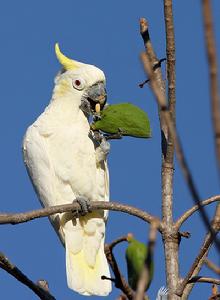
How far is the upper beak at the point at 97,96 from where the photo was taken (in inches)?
164

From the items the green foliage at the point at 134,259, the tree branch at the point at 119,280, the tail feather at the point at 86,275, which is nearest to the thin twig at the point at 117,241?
the tree branch at the point at 119,280

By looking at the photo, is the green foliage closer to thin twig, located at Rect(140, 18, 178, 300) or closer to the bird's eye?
thin twig, located at Rect(140, 18, 178, 300)

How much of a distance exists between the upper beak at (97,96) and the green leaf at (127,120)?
22.8 inches

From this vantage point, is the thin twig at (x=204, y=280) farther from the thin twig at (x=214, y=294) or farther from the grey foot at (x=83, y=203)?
the grey foot at (x=83, y=203)

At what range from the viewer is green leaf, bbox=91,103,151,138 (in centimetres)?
307

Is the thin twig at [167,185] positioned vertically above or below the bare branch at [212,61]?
above

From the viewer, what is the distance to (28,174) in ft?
13.6

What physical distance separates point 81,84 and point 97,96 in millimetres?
225

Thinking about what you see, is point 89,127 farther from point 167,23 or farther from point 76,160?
point 167,23

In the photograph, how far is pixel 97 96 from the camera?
4.22 meters

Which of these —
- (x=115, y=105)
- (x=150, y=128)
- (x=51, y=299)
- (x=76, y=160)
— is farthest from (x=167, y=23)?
(x=76, y=160)

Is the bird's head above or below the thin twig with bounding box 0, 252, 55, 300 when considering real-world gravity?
above

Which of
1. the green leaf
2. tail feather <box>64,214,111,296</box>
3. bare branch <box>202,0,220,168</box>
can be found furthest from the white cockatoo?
bare branch <box>202,0,220,168</box>

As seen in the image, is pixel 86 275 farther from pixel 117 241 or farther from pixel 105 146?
pixel 117 241
